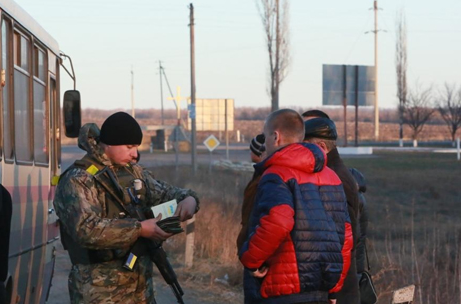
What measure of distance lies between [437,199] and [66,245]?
2111cm

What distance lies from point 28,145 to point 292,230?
10.0 ft

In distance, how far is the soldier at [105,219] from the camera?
449 centimetres

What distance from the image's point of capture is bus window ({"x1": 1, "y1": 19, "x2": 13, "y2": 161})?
5629 millimetres

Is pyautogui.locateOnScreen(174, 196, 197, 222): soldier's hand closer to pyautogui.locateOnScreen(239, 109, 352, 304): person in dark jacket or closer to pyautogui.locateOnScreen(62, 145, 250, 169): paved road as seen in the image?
pyautogui.locateOnScreen(239, 109, 352, 304): person in dark jacket

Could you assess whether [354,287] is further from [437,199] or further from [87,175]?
[437,199]

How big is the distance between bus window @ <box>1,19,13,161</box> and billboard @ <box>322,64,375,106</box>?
37532 millimetres

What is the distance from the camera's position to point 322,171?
452 centimetres

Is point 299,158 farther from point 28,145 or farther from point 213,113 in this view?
point 213,113

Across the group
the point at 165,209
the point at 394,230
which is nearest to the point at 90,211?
the point at 165,209

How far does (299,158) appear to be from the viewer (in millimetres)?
4352

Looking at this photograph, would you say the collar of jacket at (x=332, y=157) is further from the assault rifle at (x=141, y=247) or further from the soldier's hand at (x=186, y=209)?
the assault rifle at (x=141, y=247)

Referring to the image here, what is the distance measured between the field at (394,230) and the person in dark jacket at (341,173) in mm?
3012

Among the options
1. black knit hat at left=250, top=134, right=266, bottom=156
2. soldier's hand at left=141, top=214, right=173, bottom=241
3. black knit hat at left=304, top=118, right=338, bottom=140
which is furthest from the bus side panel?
black knit hat at left=304, top=118, right=338, bottom=140

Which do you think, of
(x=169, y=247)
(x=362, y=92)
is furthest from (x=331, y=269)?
(x=362, y=92)
